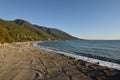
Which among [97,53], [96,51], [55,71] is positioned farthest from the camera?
[96,51]

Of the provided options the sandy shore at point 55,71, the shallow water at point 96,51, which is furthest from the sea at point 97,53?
the sandy shore at point 55,71

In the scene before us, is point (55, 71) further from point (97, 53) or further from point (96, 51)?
point (96, 51)

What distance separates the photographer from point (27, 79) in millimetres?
10164

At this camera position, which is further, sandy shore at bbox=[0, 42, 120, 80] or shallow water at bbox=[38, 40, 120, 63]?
shallow water at bbox=[38, 40, 120, 63]

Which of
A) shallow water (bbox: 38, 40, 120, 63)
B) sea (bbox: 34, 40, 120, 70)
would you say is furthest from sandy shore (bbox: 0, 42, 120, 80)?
shallow water (bbox: 38, 40, 120, 63)

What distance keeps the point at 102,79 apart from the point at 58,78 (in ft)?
9.42

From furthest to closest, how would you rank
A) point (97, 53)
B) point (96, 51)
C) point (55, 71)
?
point (96, 51)
point (97, 53)
point (55, 71)

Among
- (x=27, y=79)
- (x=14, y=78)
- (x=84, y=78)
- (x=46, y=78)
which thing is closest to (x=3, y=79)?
(x=14, y=78)

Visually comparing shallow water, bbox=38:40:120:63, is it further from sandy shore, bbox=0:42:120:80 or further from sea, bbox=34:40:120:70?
sandy shore, bbox=0:42:120:80

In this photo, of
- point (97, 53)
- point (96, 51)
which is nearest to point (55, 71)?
point (97, 53)

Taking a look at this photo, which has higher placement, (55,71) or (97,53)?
(55,71)

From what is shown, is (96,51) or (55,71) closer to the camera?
(55,71)

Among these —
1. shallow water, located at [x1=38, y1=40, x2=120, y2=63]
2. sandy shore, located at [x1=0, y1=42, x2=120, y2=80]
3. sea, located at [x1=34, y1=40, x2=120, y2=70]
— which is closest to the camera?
sandy shore, located at [x1=0, y1=42, x2=120, y2=80]

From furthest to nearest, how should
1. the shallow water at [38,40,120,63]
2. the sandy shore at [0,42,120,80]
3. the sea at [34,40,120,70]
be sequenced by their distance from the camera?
the shallow water at [38,40,120,63], the sea at [34,40,120,70], the sandy shore at [0,42,120,80]
